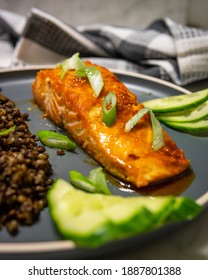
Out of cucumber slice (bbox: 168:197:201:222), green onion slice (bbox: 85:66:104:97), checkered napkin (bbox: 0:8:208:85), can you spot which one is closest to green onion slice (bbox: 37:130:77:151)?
green onion slice (bbox: 85:66:104:97)

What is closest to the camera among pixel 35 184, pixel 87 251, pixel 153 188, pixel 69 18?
pixel 87 251

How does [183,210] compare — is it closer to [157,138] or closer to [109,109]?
[157,138]

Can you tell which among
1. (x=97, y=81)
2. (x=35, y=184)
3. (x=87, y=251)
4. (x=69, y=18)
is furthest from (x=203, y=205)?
(x=69, y=18)

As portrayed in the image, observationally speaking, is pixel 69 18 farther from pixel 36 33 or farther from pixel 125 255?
pixel 125 255

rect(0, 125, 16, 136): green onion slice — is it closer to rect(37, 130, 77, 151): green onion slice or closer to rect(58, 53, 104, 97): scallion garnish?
rect(37, 130, 77, 151): green onion slice

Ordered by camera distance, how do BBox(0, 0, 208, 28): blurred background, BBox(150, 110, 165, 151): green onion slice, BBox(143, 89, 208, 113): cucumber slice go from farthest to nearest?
BBox(0, 0, 208, 28): blurred background < BBox(143, 89, 208, 113): cucumber slice < BBox(150, 110, 165, 151): green onion slice

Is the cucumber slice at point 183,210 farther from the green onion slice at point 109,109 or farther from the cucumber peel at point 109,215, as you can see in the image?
the green onion slice at point 109,109
